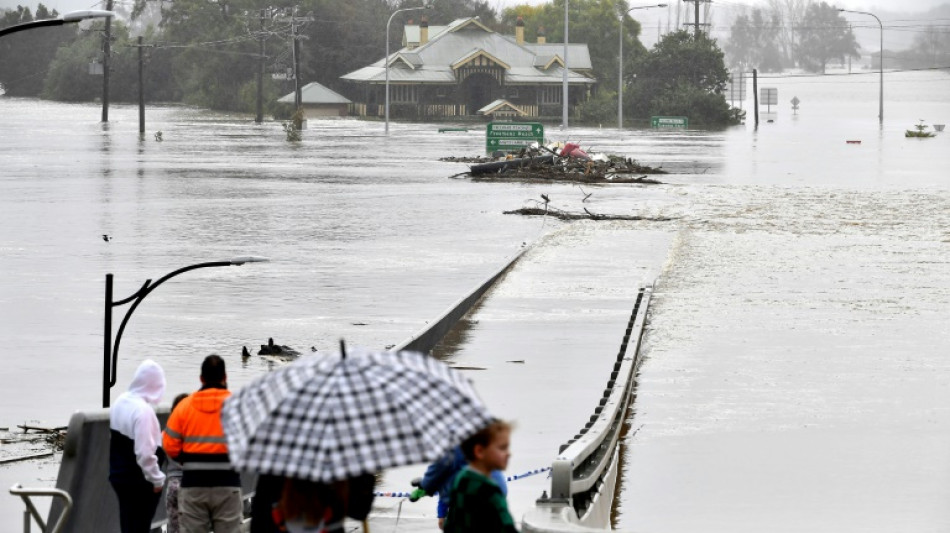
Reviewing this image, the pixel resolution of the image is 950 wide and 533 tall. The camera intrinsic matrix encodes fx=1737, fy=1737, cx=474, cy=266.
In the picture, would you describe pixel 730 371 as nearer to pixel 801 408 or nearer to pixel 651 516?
pixel 801 408

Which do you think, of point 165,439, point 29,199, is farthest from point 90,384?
point 29,199

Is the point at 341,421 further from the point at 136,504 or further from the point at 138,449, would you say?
the point at 136,504

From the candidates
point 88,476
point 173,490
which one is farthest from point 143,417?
point 88,476

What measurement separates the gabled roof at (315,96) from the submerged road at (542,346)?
376 ft

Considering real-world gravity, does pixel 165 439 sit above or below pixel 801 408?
above

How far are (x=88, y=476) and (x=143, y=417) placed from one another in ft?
4.23

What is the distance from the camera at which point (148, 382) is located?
992 centimetres

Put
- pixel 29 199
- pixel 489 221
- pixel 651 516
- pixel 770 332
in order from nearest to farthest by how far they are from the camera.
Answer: pixel 651 516 → pixel 770 332 → pixel 489 221 → pixel 29 199

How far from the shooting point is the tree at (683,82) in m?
140

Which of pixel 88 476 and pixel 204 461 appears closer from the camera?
pixel 204 461

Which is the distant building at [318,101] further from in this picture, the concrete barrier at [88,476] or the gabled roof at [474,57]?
the concrete barrier at [88,476]

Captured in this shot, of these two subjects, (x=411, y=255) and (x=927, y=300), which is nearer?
(x=927, y=300)

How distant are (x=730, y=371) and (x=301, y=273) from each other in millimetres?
12553

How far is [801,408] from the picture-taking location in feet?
62.4
